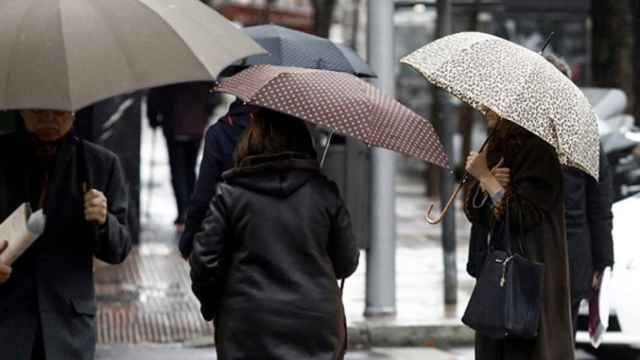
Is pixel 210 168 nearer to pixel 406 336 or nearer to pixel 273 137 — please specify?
pixel 273 137

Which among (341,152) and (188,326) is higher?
(341,152)

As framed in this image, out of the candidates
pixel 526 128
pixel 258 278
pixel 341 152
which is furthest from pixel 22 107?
pixel 341 152

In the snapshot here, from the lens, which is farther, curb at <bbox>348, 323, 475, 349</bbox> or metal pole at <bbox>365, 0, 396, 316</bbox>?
metal pole at <bbox>365, 0, 396, 316</bbox>

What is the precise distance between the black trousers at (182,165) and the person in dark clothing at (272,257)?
964cm

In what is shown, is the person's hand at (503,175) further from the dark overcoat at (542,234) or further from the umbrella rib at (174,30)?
the umbrella rib at (174,30)

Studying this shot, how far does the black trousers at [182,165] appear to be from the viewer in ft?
49.7

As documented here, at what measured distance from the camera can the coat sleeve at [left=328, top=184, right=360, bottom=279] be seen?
5.50 m

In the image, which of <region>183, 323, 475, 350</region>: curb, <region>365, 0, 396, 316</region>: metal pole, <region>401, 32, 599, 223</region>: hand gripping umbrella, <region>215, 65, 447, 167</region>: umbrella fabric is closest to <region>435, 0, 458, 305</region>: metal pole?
<region>365, 0, 396, 316</region>: metal pole

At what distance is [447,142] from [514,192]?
547 cm

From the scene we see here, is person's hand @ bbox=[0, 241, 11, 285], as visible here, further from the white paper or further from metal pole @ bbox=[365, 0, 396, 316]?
metal pole @ bbox=[365, 0, 396, 316]

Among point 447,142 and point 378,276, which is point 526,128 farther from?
point 447,142

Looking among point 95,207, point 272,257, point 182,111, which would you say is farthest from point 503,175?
point 182,111

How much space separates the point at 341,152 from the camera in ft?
36.4

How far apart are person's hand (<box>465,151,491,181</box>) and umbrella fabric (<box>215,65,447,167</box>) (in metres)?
0.75
